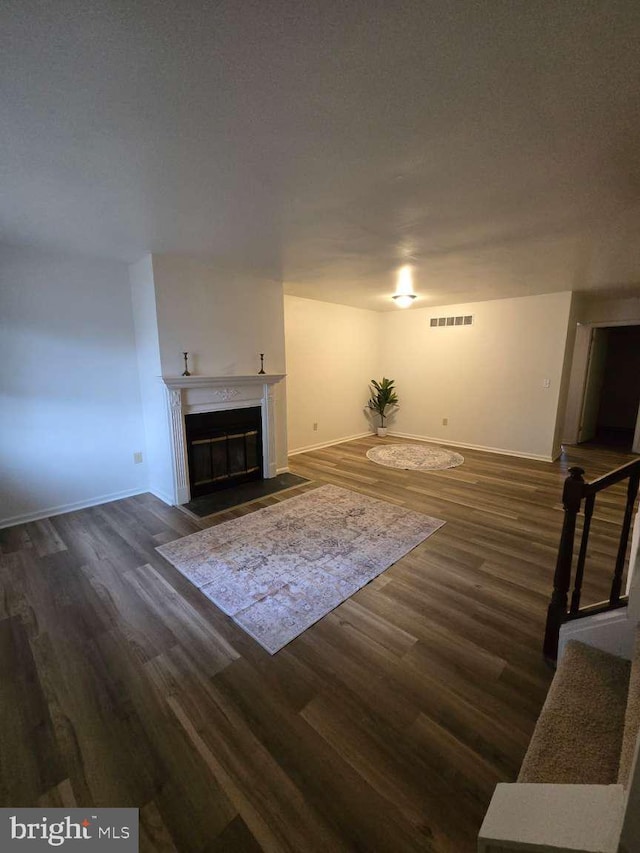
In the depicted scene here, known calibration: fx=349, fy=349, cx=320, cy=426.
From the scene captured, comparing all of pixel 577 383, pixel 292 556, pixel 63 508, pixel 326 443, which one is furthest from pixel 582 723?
pixel 577 383

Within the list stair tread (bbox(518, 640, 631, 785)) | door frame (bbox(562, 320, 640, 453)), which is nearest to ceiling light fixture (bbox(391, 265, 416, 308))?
door frame (bbox(562, 320, 640, 453))

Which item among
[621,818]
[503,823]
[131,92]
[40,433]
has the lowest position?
[503,823]

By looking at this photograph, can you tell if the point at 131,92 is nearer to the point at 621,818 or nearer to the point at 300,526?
the point at 621,818

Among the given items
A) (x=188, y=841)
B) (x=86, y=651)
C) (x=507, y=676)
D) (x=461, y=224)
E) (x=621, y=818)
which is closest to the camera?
(x=621, y=818)

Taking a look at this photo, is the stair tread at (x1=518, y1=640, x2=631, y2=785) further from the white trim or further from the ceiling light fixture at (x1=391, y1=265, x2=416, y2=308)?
the white trim

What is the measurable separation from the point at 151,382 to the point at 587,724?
13.2 feet

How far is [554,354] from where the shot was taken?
5.07m

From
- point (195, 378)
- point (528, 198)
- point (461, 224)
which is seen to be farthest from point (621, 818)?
point (195, 378)

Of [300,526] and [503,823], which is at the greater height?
[503,823]

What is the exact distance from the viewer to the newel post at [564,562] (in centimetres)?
164

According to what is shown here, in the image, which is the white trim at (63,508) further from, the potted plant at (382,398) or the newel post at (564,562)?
the potted plant at (382,398)

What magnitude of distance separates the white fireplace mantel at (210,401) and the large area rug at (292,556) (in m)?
0.88

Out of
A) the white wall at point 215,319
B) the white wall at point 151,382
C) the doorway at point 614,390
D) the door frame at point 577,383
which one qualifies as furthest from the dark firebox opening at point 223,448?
the doorway at point 614,390

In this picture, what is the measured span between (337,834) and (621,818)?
2.75ft
